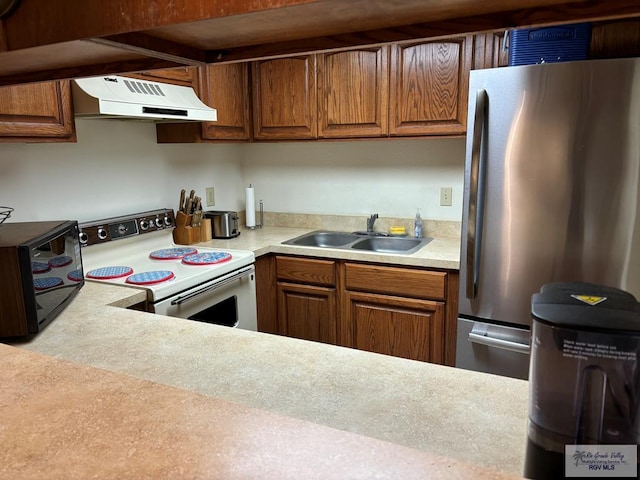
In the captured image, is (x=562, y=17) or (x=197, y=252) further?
(x=197, y=252)

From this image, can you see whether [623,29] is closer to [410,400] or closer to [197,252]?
[410,400]

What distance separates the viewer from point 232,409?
2.03 ft

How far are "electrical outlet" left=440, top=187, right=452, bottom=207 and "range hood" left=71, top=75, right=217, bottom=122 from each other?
4.55 ft

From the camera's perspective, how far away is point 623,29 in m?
2.07

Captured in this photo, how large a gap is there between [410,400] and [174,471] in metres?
0.61

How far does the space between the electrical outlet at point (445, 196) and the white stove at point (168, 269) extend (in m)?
1.19

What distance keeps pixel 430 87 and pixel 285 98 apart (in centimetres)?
89

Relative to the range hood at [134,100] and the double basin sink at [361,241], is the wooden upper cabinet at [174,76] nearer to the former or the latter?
the range hood at [134,100]

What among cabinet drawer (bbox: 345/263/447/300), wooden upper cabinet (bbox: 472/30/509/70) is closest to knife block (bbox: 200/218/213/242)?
cabinet drawer (bbox: 345/263/447/300)

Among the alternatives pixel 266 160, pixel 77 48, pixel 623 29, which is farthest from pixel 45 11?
pixel 266 160

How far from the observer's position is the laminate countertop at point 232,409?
19.9 inches

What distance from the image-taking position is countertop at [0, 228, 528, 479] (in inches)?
20.0

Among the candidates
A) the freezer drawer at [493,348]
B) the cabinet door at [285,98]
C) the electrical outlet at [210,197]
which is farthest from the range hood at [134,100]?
the freezer drawer at [493,348]

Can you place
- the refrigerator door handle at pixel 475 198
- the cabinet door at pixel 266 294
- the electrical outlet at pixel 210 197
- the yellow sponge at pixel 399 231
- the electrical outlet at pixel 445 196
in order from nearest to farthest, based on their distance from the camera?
the refrigerator door handle at pixel 475 198 < the cabinet door at pixel 266 294 < the electrical outlet at pixel 445 196 < the yellow sponge at pixel 399 231 < the electrical outlet at pixel 210 197
